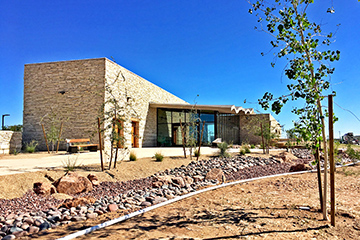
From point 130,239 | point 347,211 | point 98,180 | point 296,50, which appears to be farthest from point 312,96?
point 98,180

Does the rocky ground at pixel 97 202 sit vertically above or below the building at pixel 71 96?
below

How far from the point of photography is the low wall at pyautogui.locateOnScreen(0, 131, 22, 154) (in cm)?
1227

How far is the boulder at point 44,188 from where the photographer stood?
4754mm

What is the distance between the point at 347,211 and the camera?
3.42 m

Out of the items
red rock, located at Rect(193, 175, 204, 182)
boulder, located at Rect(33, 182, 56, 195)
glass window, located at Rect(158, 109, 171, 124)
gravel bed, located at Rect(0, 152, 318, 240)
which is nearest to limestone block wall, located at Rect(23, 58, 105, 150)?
glass window, located at Rect(158, 109, 171, 124)

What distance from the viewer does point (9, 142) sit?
1284cm

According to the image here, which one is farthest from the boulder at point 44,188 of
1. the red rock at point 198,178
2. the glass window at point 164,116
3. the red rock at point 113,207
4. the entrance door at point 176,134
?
the entrance door at point 176,134

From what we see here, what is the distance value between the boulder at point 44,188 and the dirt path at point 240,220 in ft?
6.70

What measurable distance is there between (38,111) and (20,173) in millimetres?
11155

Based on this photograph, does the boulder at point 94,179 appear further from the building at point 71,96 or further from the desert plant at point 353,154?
the desert plant at point 353,154

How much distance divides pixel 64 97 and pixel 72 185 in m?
11.0

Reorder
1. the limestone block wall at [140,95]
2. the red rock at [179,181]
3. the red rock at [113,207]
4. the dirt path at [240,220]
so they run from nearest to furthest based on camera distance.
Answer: the dirt path at [240,220]
the red rock at [113,207]
the red rock at [179,181]
the limestone block wall at [140,95]

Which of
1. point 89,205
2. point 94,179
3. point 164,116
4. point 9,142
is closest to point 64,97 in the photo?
point 9,142

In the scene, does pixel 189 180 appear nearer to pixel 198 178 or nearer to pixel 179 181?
pixel 198 178
